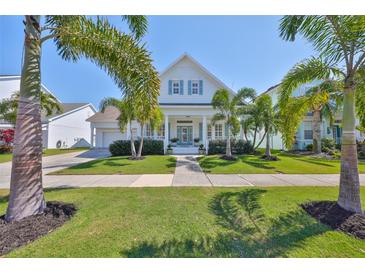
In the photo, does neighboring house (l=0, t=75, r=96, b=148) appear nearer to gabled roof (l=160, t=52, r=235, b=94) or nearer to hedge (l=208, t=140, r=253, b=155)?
gabled roof (l=160, t=52, r=235, b=94)

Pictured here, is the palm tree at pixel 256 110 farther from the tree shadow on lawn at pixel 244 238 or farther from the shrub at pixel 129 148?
the tree shadow on lawn at pixel 244 238

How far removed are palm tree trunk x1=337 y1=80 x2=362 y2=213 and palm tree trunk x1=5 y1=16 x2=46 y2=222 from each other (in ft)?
22.6

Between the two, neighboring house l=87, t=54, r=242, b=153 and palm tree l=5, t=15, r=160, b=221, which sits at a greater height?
neighboring house l=87, t=54, r=242, b=153

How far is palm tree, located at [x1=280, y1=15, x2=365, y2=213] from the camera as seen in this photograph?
3721mm

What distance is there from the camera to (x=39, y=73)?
3723mm

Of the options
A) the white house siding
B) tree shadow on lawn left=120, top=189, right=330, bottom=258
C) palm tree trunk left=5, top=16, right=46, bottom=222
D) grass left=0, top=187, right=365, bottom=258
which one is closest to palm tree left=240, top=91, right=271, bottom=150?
grass left=0, top=187, right=365, bottom=258

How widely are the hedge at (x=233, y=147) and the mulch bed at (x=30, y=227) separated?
13.3 metres

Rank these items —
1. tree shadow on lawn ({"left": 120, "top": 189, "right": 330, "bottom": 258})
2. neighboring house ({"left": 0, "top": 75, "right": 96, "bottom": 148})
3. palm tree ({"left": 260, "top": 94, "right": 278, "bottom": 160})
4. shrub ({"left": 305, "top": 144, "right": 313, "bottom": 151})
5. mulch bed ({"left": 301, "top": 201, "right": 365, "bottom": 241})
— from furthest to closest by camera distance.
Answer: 1. neighboring house ({"left": 0, "top": 75, "right": 96, "bottom": 148})
2. shrub ({"left": 305, "top": 144, "right": 313, "bottom": 151})
3. palm tree ({"left": 260, "top": 94, "right": 278, "bottom": 160})
4. mulch bed ({"left": 301, "top": 201, "right": 365, "bottom": 241})
5. tree shadow on lawn ({"left": 120, "top": 189, "right": 330, "bottom": 258})

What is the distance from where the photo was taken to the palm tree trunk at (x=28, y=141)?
11.3ft

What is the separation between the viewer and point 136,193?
5594 mm

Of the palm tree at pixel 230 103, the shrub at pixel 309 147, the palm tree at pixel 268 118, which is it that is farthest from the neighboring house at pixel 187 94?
the shrub at pixel 309 147

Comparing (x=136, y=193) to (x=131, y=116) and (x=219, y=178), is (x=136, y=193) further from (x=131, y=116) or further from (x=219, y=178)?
(x=131, y=116)

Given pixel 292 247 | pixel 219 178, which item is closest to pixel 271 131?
pixel 219 178

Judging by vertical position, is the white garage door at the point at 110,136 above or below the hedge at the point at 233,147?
above
